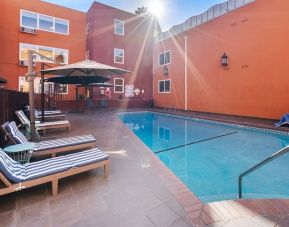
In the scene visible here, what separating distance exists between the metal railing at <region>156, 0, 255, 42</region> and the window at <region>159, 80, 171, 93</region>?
4.18 m

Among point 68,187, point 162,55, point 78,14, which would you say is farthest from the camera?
point 162,55

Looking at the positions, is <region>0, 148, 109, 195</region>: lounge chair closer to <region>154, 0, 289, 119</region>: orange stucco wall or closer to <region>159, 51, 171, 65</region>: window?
<region>154, 0, 289, 119</region>: orange stucco wall

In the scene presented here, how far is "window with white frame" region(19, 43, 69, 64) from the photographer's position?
49.3 ft

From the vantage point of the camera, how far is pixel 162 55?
18.7 metres

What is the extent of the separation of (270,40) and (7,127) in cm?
1213

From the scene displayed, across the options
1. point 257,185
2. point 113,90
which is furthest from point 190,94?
point 257,185

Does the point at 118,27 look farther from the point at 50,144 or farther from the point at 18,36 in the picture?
the point at 50,144

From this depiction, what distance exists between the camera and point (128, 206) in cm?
248

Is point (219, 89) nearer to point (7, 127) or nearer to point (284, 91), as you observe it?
point (284, 91)

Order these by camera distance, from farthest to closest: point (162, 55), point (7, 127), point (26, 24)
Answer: point (162, 55) < point (26, 24) < point (7, 127)

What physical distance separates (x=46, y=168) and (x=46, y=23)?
16970mm

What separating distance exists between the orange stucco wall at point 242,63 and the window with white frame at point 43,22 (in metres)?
10.3

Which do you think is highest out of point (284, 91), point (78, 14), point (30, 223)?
point (78, 14)

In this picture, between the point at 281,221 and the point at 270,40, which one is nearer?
the point at 281,221
